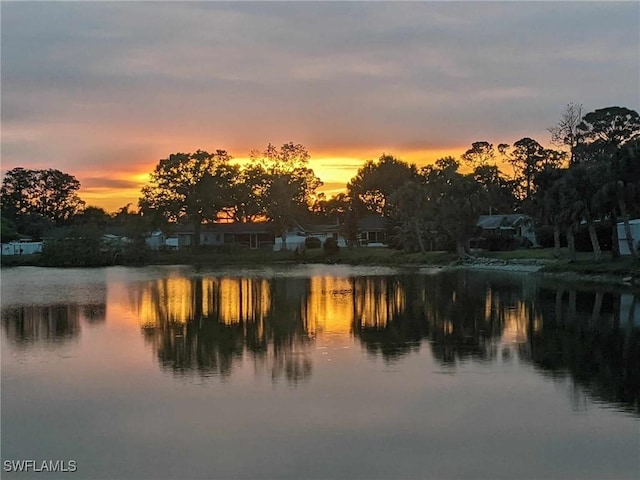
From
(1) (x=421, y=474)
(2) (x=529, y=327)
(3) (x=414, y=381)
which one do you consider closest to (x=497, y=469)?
(1) (x=421, y=474)

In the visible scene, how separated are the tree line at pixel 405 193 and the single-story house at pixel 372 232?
2232mm

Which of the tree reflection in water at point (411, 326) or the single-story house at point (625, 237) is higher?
the single-story house at point (625, 237)

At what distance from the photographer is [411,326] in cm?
2111

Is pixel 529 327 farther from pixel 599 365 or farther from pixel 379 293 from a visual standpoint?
pixel 379 293

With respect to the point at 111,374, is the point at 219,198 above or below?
above

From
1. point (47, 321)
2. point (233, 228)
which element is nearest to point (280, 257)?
point (233, 228)

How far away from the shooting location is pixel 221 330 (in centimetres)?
2081

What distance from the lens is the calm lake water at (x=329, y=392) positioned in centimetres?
928

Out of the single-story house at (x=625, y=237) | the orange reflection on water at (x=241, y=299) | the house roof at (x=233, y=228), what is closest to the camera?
the orange reflection on water at (x=241, y=299)

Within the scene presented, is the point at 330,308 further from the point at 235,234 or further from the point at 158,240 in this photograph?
the point at 158,240

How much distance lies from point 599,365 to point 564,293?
648 inches

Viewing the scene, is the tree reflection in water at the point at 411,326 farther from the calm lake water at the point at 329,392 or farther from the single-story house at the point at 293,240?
the single-story house at the point at 293,240

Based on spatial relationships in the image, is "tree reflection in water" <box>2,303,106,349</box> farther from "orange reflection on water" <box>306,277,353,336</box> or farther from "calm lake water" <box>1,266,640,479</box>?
"orange reflection on water" <box>306,277,353,336</box>

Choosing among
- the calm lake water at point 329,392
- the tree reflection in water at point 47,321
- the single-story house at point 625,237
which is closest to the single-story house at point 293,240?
the single-story house at point 625,237
